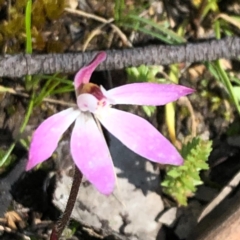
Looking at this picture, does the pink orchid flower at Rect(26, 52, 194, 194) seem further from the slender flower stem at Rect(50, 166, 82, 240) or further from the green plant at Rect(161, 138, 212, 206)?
the green plant at Rect(161, 138, 212, 206)

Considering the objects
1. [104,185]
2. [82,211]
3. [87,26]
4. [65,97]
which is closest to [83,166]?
[104,185]

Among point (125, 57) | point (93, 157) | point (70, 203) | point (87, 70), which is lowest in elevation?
point (70, 203)

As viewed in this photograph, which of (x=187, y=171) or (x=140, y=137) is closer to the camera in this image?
(x=140, y=137)

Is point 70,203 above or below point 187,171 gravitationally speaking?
above

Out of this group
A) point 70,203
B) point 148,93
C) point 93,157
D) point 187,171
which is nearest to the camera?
point 93,157

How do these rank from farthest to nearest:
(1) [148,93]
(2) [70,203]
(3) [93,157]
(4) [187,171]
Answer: (4) [187,171]
(2) [70,203]
(1) [148,93]
(3) [93,157]

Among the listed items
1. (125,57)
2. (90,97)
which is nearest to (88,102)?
(90,97)

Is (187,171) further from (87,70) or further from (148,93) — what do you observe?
(87,70)
